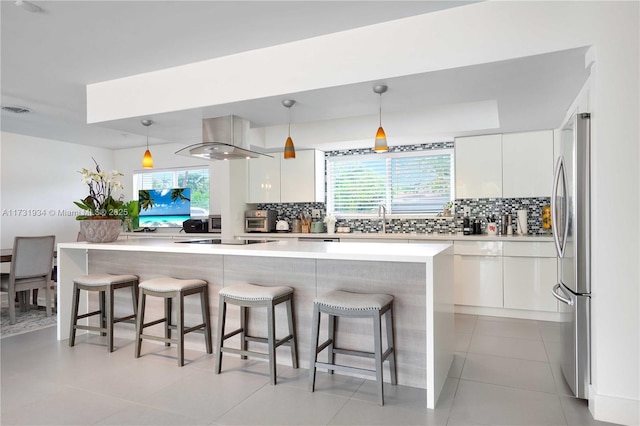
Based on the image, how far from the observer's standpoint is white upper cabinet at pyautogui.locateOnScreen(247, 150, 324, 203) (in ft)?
19.1

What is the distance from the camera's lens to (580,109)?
2.63 m

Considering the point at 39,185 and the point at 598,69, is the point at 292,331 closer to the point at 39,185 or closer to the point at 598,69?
the point at 598,69

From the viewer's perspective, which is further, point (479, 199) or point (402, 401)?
point (479, 199)

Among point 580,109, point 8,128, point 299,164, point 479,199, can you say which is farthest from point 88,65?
point 479,199

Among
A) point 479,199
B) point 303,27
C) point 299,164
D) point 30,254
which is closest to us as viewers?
point 303,27

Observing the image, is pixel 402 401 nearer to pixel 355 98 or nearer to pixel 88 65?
pixel 355 98

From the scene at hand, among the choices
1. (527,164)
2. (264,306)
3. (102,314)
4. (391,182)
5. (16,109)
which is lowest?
(102,314)

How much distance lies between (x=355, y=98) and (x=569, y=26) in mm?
1531

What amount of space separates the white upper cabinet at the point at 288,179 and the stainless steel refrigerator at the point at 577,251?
361 cm

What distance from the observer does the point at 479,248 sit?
15.2 feet

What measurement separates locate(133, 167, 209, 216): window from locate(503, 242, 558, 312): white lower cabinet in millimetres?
4783

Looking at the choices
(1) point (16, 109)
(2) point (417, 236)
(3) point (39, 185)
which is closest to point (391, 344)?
(2) point (417, 236)

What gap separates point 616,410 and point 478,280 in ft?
7.95

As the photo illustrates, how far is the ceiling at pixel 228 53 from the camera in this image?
2582mm
